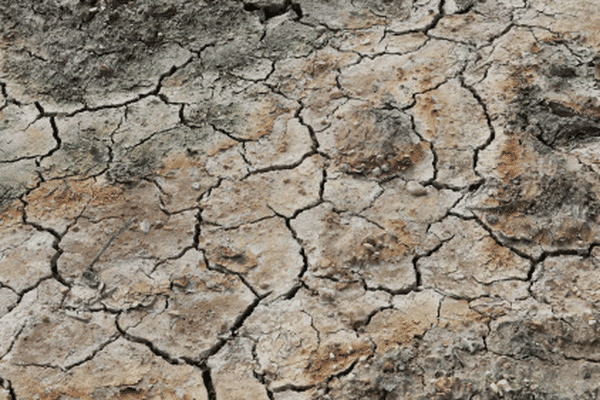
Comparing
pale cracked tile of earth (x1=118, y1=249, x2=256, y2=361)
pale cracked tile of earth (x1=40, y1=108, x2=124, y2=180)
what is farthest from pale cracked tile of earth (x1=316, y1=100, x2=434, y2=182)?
pale cracked tile of earth (x1=40, y1=108, x2=124, y2=180)

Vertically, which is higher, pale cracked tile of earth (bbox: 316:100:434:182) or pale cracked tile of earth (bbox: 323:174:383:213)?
A: pale cracked tile of earth (bbox: 316:100:434:182)

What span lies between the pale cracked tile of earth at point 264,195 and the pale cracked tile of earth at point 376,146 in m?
0.14

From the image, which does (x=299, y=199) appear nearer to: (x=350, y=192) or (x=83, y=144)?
(x=350, y=192)

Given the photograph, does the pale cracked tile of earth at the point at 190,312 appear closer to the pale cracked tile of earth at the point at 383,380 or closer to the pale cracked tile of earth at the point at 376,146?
the pale cracked tile of earth at the point at 383,380

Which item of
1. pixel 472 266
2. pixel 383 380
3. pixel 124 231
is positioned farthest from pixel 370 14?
pixel 383 380

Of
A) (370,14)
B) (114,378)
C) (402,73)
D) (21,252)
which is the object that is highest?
(370,14)

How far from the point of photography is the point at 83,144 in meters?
3.32

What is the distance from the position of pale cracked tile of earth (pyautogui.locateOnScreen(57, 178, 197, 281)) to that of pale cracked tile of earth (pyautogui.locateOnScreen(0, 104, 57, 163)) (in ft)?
1.77

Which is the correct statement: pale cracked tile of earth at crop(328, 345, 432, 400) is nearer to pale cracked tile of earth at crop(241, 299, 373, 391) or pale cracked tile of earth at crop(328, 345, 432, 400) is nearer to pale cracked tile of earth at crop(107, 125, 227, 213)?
pale cracked tile of earth at crop(241, 299, 373, 391)

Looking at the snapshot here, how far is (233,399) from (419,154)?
160 cm

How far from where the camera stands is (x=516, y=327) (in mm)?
2279

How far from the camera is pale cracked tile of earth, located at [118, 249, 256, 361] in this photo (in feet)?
7.98

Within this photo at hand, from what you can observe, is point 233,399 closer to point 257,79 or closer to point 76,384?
point 76,384

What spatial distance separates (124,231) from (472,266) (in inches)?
68.2
